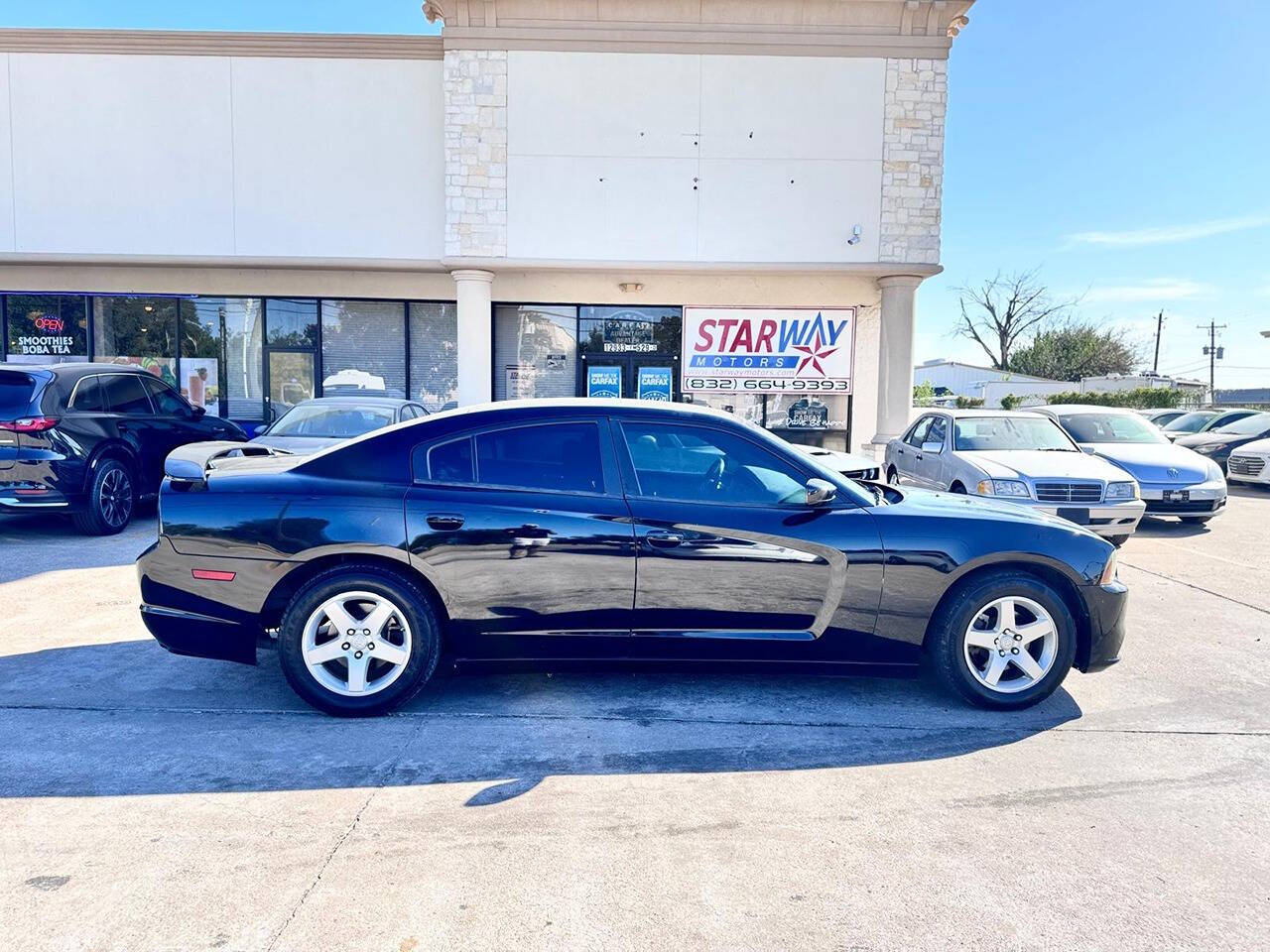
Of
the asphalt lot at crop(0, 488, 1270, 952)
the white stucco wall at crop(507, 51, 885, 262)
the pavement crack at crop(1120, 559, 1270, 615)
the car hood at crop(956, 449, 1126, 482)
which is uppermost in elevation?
the white stucco wall at crop(507, 51, 885, 262)

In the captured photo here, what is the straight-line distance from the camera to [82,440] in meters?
8.32

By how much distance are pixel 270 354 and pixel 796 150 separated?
32.3 feet

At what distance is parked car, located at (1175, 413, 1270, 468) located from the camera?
16172 mm

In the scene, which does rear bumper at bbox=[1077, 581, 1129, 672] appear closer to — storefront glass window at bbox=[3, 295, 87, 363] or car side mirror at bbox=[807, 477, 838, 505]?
car side mirror at bbox=[807, 477, 838, 505]

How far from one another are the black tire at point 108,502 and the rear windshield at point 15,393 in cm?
88

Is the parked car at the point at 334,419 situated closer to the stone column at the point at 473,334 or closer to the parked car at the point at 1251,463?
the stone column at the point at 473,334

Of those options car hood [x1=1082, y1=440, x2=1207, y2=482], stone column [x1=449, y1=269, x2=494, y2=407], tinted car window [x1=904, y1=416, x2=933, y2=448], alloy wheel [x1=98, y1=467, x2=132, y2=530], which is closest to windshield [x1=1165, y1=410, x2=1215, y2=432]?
car hood [x1=1082, y1=440, x2=1207, y2=482]

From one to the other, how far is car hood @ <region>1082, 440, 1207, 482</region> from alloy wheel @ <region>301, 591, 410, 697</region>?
31.7ft

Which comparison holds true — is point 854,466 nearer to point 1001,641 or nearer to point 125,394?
point 1001,641

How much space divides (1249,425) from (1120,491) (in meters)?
10.9

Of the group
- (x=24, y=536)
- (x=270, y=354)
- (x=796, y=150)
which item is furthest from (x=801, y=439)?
(x=24, y=536)

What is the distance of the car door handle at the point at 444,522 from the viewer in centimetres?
408

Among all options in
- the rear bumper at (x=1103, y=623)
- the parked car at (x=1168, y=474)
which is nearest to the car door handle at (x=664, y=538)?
the rear bumper at (x=1103, y=623)

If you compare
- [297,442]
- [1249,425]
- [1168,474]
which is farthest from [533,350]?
[1249,425]
